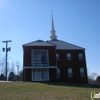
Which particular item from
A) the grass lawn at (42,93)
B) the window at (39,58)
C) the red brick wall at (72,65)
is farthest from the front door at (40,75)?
the grass lawn at (42,93)

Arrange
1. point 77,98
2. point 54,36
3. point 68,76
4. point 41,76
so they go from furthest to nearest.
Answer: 1. point 54,36
2. point 68,76
3. point 41,76
4. point 77,98

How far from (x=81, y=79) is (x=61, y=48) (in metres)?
8.05

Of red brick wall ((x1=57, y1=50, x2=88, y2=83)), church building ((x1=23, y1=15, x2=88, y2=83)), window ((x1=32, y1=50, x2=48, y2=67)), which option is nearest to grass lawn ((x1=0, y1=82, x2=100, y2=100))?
church building ((x1=23, y1=15, x2=88, y2=83))

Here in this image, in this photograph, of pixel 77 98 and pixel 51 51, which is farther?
pixel 51 51

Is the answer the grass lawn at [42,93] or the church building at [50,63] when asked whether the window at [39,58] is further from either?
the grass lawn at [42,93]

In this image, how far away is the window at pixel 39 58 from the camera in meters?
33.2

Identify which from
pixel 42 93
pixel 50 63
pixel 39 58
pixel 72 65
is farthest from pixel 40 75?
pixel 42 93

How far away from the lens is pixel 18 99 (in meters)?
11.2

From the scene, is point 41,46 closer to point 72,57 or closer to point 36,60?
point 36,60

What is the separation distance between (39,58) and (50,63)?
2.46 meters

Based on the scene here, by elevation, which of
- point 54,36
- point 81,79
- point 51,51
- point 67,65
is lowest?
point 81,79

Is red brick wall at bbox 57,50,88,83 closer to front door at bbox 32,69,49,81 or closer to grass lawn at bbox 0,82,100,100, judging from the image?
front door at bbox 32,69,49,81

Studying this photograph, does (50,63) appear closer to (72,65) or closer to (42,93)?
(72,65)

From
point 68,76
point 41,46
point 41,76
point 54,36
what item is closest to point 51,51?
point 41,46
